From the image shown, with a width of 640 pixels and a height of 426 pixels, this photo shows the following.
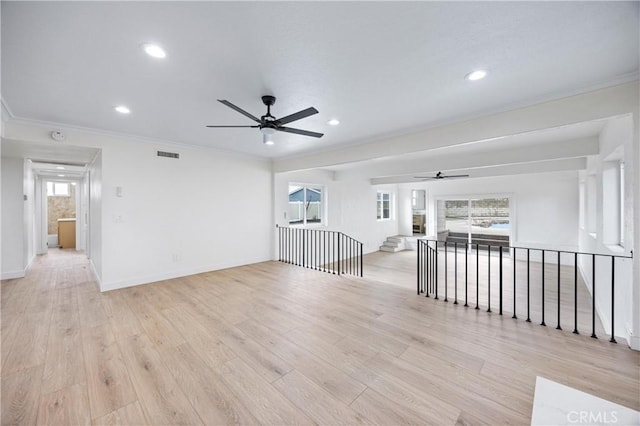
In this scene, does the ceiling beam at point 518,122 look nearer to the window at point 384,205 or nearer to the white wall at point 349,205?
the white wall at point 349,205

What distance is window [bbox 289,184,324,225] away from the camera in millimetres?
7375

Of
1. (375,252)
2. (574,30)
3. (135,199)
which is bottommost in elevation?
(375,252)

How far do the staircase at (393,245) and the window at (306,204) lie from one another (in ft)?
11.2

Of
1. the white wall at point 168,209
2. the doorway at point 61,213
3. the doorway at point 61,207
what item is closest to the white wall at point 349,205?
the white wall at point 168,209

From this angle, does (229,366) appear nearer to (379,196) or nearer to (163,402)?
(163,402)

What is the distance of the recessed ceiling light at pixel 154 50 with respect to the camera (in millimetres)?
1947

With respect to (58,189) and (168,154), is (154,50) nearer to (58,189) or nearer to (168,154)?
(168,154)

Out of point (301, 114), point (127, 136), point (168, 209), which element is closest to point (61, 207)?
point (168, 209)

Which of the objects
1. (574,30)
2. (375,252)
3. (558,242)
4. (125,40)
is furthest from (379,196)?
(125,40)

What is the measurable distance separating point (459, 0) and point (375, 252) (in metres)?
8.96

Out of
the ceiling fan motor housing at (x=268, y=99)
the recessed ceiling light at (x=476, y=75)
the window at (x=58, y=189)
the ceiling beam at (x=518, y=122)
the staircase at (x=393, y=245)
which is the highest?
the recessed ceiling light at (x=476, y=75)

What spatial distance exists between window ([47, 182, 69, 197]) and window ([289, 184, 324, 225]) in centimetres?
803

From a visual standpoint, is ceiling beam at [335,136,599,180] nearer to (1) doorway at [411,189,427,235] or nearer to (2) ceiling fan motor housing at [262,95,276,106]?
(2) ceiling fan motor housing at [262,95,276,106]

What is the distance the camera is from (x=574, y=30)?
180 cm
